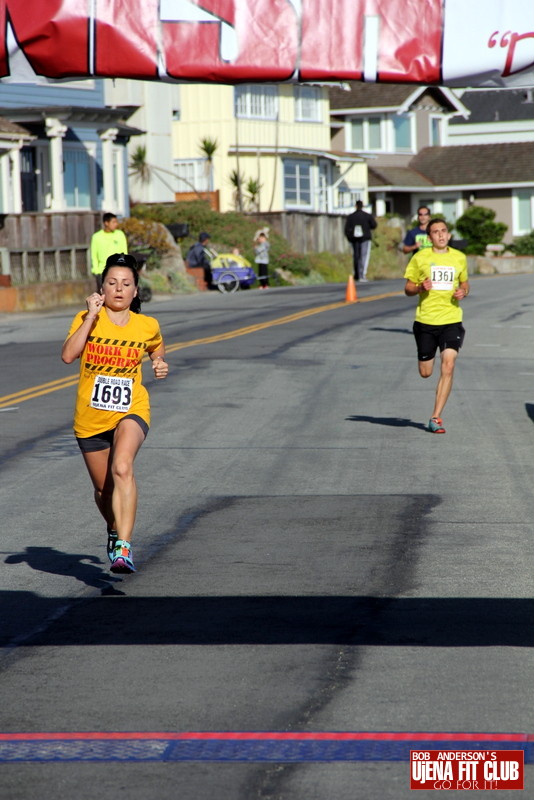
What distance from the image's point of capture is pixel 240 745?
16.2ft

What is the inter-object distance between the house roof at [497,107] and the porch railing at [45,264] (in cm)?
5542

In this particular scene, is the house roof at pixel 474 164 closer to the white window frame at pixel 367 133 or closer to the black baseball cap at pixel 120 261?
the white window frame at pixel 367 133

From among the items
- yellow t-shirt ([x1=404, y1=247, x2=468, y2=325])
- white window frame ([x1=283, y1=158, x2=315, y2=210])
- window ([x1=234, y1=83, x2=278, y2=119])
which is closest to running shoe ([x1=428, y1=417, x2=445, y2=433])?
yellow t-shirt ([x1=404, y1=247, x2=468, y2=325])

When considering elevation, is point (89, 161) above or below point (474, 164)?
below

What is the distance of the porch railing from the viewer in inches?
1216

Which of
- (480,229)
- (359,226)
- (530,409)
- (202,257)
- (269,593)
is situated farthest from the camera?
(480,229)

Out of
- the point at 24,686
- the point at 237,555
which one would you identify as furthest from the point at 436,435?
the point at 24,686

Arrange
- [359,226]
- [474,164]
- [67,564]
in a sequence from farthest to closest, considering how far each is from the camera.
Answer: [474,164] → [359,226] → [67,564]

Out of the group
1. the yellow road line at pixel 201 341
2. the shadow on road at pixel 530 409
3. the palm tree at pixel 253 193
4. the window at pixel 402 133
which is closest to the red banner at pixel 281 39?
the shadow on road at pixel 530 409

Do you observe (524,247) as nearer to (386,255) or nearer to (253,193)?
(386,255)

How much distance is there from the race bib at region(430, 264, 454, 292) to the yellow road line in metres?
5.03

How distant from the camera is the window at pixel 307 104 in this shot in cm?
5941

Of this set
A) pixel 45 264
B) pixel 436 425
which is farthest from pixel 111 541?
pixel 45 264

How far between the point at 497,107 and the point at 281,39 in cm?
8401
